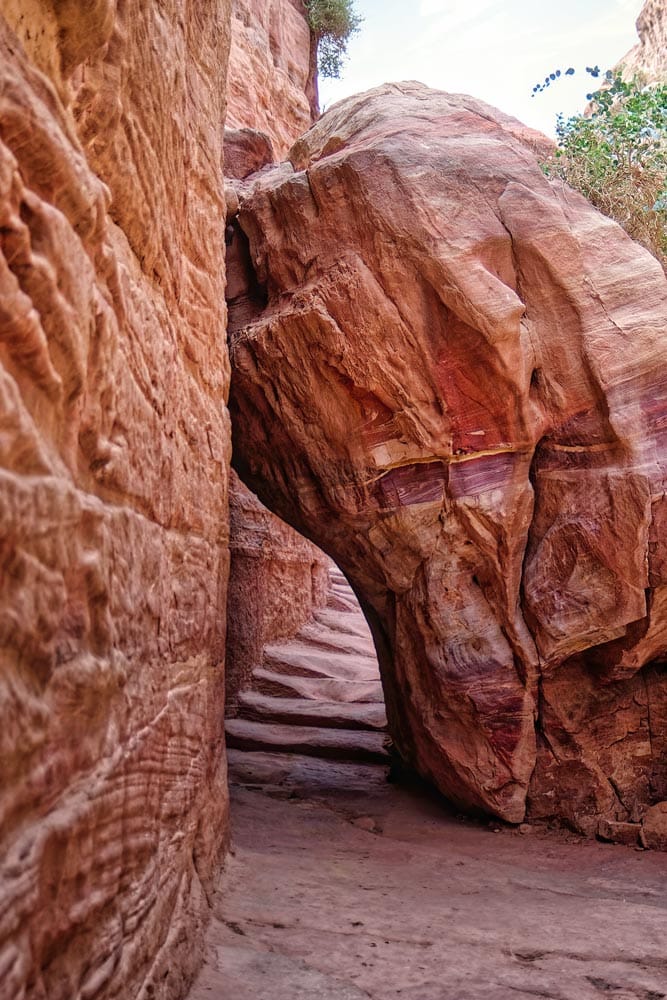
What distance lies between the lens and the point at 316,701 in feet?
33.1

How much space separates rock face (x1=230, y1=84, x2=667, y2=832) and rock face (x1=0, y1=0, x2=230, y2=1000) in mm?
2548

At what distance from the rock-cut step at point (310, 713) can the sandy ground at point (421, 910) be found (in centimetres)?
248

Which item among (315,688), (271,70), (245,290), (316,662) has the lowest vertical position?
(315,688)

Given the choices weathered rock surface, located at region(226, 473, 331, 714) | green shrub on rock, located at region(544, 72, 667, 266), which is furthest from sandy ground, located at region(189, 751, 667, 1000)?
green shrub on rock, located at region(544, 72, 667, 266)

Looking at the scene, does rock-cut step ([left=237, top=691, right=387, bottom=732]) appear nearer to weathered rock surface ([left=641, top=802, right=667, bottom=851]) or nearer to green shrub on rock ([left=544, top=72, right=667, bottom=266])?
weathered rock surface ([left=641, top=802, right=667, bottom=851])

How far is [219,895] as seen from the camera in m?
4.16

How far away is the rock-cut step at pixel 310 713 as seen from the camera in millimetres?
9547

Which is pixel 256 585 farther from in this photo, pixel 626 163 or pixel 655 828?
pixel 626 163

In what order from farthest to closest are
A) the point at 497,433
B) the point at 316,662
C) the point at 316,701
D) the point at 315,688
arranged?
1. the point at 316,662
2. the point at 315,688
3. the point at 316,701
4. the point at 497,433

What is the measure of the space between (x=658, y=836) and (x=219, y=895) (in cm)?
344

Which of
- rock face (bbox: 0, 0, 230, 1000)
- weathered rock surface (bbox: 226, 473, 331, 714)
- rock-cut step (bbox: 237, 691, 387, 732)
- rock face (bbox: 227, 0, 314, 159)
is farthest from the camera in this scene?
rock face (bbox: 227, 0, 314, 159)

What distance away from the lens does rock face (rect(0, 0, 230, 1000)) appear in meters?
1.68

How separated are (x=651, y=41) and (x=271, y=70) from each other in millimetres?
8371

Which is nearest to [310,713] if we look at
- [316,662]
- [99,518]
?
[316,662]
